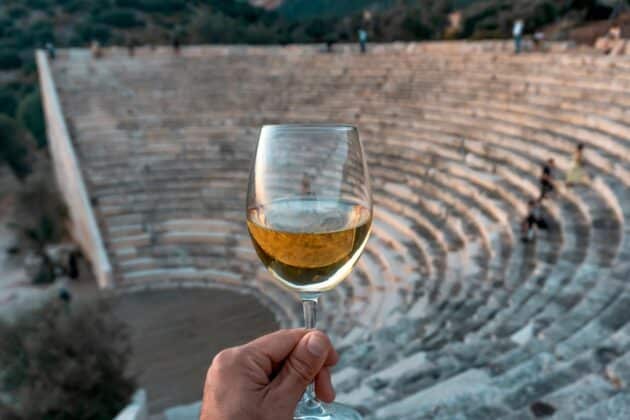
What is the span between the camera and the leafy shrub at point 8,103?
82.2ft

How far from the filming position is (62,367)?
14.6 ft

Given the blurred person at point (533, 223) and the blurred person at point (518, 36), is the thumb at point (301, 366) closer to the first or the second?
the blurred person at point (533, 223)

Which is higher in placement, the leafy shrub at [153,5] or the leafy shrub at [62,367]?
the leafy shrub at [153,5]

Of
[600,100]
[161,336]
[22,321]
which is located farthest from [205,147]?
[600,100]

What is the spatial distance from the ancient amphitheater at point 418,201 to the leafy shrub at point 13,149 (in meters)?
6.79


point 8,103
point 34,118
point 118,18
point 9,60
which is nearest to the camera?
point 34,118

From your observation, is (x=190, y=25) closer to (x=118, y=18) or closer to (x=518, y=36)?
(x=118, y=18)

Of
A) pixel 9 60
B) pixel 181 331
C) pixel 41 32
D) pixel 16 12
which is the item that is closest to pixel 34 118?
pixel 9 60

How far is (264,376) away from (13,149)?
21.5 m

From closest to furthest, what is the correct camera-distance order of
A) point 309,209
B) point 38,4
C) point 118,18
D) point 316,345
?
point 316,345, point 309,209, point 118,18, point 38,4

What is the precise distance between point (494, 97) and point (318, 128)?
29.5 ft

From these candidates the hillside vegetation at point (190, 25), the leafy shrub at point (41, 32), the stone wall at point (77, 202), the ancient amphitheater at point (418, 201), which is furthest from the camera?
the leafy shrub at point (41, 32)

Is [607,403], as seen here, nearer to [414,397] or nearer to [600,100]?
[414,397]

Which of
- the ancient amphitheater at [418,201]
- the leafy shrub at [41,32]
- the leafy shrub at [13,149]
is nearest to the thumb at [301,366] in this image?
the ancient amphitheater at [418,201]
